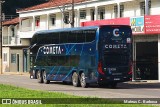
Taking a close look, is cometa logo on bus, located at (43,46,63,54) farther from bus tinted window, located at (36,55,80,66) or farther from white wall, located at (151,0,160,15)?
white wall, located at (151,0,160,15)

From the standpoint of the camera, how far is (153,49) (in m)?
41.8

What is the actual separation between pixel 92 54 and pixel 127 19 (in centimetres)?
1042

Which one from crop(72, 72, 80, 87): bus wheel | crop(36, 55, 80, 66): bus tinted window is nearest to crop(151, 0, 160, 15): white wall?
crop(36, 55, 80, 66): bus tinted window

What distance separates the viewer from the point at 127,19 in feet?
130

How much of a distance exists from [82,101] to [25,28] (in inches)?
1702

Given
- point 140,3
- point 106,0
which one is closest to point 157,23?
point 140,3

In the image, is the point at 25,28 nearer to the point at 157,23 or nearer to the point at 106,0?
the point at 106,0

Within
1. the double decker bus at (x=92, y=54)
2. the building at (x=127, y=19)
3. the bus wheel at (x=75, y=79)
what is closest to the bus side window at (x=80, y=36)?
the double decker bus at (x=92, y=54)

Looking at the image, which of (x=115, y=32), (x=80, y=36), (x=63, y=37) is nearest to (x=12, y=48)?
(x=63, y=37)

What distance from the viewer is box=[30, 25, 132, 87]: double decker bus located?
2969 cm

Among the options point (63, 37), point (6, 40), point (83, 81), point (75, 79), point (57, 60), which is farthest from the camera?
point (6, 40)

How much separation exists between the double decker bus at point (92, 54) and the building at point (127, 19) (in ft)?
23.2

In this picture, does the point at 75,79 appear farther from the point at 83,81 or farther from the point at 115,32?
the point at 115,32

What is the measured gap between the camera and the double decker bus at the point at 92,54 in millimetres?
29688
